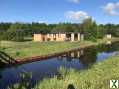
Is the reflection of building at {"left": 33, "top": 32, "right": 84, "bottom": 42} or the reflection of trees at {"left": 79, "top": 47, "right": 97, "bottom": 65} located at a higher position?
the reflection of building at {"left": 33, "top": 32, "right": 84, "bottom": 42}

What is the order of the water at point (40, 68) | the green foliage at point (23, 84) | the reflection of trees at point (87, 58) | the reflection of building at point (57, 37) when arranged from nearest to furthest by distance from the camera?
the green foliage at point (23, 84) < the water at point (40, 68) < the reflection of trees at point (87, 58) < the reflection of building at point (57, 37)

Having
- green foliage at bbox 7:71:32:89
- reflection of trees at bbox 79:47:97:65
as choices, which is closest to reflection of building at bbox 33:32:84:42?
reflection of trees at bbox 79:47:97:65

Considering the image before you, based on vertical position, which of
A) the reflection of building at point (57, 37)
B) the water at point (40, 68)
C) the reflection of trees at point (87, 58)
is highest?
the reflection of building at point (57, 37)

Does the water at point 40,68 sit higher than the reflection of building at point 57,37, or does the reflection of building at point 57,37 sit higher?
the reflection of building at point 57,37

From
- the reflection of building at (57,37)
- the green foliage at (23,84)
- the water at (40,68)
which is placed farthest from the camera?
the reflection of building at (57,37)

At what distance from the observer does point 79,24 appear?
422ft

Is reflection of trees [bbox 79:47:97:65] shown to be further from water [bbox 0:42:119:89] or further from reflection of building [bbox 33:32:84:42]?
reflection of building [bbox 33:32:84:42]

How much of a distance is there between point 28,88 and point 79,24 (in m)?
110

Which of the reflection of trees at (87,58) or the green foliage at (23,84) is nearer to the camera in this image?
the green foliage at (23,84)

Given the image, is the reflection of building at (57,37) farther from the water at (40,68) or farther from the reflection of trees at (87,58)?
the water at (40,68)

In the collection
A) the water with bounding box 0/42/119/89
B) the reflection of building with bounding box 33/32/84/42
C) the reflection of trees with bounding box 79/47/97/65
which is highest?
the reflection of building with bounding box 33/32/84/42

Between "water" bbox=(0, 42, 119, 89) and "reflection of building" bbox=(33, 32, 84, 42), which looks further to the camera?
"reflection of building" bbox=(33, 32, 84, 42)

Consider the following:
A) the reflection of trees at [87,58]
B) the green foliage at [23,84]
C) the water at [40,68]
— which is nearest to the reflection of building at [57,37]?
the reflection of trees at [87,58]

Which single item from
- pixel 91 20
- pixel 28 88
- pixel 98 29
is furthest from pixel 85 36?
pixel 28 88
